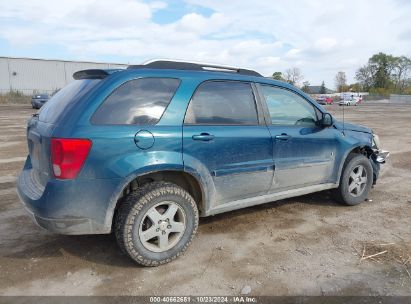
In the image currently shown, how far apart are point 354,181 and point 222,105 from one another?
8.04 ft

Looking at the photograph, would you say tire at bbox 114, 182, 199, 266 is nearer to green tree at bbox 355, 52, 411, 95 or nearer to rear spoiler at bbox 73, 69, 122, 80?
rear spoiler at bbox 73, 69, 122, 80

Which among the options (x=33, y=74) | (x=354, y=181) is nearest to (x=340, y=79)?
(x=33, y=74)

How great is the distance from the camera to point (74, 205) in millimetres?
3199

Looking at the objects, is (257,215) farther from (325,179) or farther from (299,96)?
(299,96)

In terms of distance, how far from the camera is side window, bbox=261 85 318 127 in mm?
4350

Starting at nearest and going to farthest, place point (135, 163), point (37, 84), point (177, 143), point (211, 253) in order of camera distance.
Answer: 1. point (135, 163)
2. point (177, 143)
3. point (211, 253)
4. point (37, 84)

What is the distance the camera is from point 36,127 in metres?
3.62

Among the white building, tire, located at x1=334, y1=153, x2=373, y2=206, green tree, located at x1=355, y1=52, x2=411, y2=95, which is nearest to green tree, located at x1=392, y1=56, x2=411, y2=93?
green tree, located at x1=355, y1=52, x2=411, y2=95

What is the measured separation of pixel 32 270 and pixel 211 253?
1682mm

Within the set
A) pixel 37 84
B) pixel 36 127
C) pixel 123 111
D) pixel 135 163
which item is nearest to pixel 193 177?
pixel 135 163

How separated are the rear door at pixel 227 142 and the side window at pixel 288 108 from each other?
0.24 metres

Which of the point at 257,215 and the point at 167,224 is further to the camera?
the point at 257,215

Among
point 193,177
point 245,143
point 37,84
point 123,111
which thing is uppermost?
point 37,84

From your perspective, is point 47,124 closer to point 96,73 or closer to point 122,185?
point 96,73
